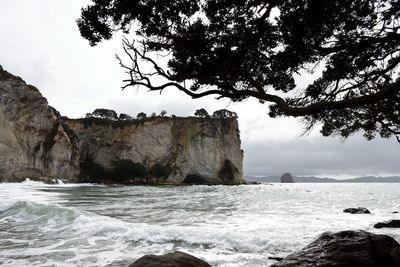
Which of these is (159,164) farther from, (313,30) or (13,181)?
(313,30)

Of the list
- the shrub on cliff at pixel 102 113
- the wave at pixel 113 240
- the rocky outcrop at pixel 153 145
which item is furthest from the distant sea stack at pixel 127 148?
the wave at pixel 113 240

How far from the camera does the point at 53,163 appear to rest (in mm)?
55375

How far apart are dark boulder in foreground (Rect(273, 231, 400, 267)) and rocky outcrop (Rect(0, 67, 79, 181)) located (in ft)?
152

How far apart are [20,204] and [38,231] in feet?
22.9

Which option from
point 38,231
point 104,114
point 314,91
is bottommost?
point 38,231

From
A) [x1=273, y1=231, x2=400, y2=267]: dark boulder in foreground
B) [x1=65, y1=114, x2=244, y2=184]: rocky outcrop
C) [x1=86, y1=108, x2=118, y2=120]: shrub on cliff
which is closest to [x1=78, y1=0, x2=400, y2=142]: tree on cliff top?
[x1=273, y1=231, x2=400, y2=267]: dark boulder in foreground

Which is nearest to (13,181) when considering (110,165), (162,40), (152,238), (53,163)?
(53,163)

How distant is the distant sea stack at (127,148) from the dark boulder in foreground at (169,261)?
160ft

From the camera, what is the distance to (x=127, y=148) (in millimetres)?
66625

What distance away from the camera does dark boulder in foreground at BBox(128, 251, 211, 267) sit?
5.01m

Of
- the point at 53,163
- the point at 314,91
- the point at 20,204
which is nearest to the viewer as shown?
the point at 314,91

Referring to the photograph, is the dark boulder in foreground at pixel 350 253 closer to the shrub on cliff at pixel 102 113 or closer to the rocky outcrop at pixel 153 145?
the rocky outcrop at pixel 153 145

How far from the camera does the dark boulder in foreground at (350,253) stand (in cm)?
525

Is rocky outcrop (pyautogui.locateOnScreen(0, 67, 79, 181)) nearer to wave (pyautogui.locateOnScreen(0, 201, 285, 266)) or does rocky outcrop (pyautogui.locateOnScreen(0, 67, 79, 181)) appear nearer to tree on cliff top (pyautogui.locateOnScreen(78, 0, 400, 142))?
wave (pyautogui.locateOnScreen(0, 201, 285, 266))
